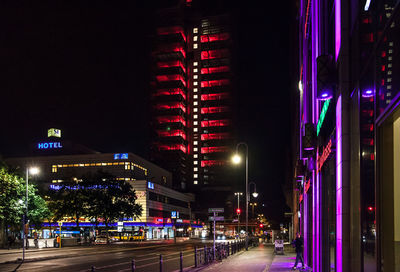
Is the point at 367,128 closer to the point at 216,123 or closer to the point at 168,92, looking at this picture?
the point at 168,92

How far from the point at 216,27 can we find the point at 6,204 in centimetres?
15974

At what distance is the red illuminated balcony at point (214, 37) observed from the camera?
194 metres

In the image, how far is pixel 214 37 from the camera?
195375 mm

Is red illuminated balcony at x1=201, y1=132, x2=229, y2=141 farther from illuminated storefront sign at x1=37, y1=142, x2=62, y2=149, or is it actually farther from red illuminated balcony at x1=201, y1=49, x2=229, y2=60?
illuminated storefront sign at x1=37, y1=142, x2=62, y2=149

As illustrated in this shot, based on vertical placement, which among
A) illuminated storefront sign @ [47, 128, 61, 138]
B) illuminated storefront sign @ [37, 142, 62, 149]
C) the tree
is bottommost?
the tree

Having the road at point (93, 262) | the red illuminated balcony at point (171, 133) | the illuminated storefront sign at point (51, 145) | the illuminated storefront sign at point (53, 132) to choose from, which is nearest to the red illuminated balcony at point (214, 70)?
the red illuminated balcony at point (171, 133)

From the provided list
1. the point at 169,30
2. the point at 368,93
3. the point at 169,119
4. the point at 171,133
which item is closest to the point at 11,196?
the point at 368,93

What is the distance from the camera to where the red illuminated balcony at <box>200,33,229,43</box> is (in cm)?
19350

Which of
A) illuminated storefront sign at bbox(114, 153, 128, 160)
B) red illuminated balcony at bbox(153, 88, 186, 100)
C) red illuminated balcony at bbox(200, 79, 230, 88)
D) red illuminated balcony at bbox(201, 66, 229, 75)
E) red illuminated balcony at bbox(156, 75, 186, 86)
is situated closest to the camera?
illuminated storefront sign at bbox(114, 153, 128, 160)

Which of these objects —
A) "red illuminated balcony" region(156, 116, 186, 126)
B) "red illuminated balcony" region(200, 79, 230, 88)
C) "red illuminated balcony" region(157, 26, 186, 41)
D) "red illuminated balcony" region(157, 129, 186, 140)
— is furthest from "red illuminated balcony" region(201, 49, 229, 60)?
"red illuminated balcony" region(157, 129, 186, 140)

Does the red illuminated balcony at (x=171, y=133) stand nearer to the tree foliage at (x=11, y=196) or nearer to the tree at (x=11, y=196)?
the tree at (x=11, y=196)

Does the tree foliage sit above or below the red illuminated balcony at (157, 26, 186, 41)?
below

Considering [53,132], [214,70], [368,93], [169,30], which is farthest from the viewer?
[214,70]

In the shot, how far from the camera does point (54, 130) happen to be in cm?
13400
